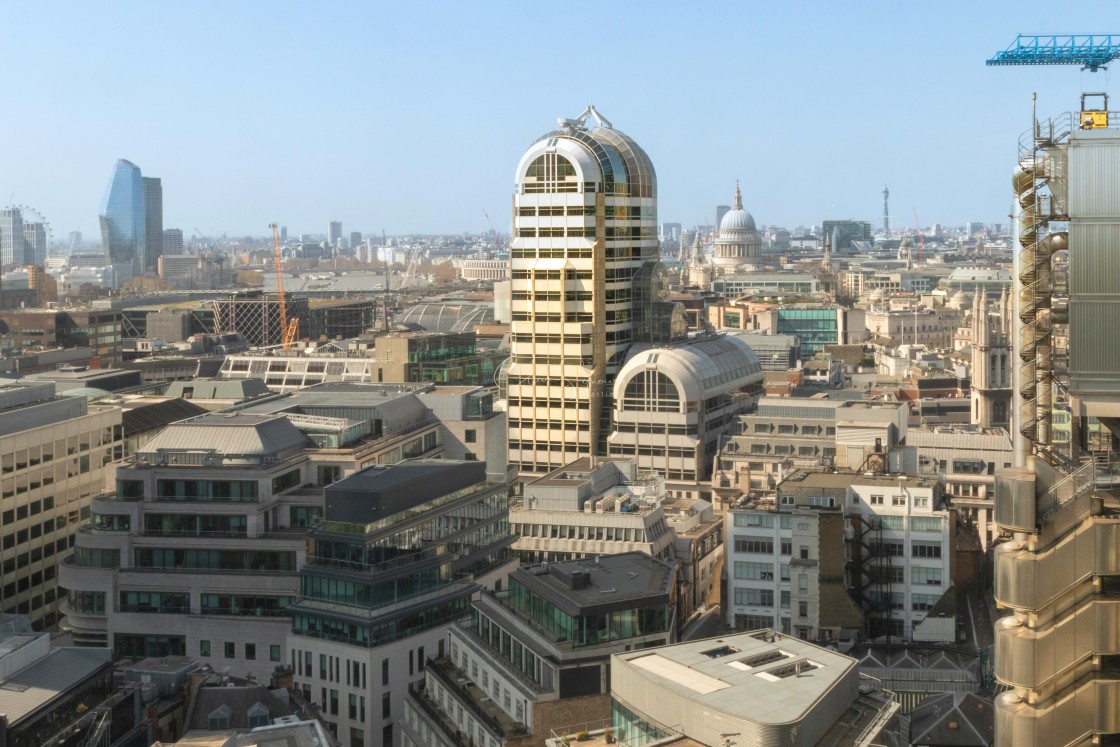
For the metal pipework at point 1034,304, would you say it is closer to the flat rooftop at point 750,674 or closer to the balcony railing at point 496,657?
the flat rooftop at point 750,674

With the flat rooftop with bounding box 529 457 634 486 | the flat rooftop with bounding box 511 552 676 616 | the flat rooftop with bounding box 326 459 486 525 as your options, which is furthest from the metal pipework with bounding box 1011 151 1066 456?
the flat rooftop with bounding box 529 457 634 486

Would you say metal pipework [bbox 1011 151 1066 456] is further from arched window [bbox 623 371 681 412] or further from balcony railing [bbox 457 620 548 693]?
arched window [bbox 623 371 681 412]

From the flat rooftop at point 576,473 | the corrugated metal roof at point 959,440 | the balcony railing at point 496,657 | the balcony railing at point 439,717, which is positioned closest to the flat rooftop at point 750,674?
the balcony railing at point 496,657

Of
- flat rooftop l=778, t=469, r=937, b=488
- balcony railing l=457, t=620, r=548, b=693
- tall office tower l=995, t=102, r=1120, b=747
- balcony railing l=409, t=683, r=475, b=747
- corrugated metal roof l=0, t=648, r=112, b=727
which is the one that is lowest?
balcony railing l=409, t=683, r=475, b=747

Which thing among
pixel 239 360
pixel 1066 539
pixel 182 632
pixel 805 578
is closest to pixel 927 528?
pixel 805 578

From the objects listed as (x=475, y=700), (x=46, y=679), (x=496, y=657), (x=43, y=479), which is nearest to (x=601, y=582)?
(x=496, y=657)

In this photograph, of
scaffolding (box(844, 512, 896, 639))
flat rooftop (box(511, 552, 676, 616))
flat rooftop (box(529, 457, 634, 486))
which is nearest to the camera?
flat rooftop (box(511, 552, 676, 616))

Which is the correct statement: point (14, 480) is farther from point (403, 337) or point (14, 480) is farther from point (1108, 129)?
point (1108, 129)
